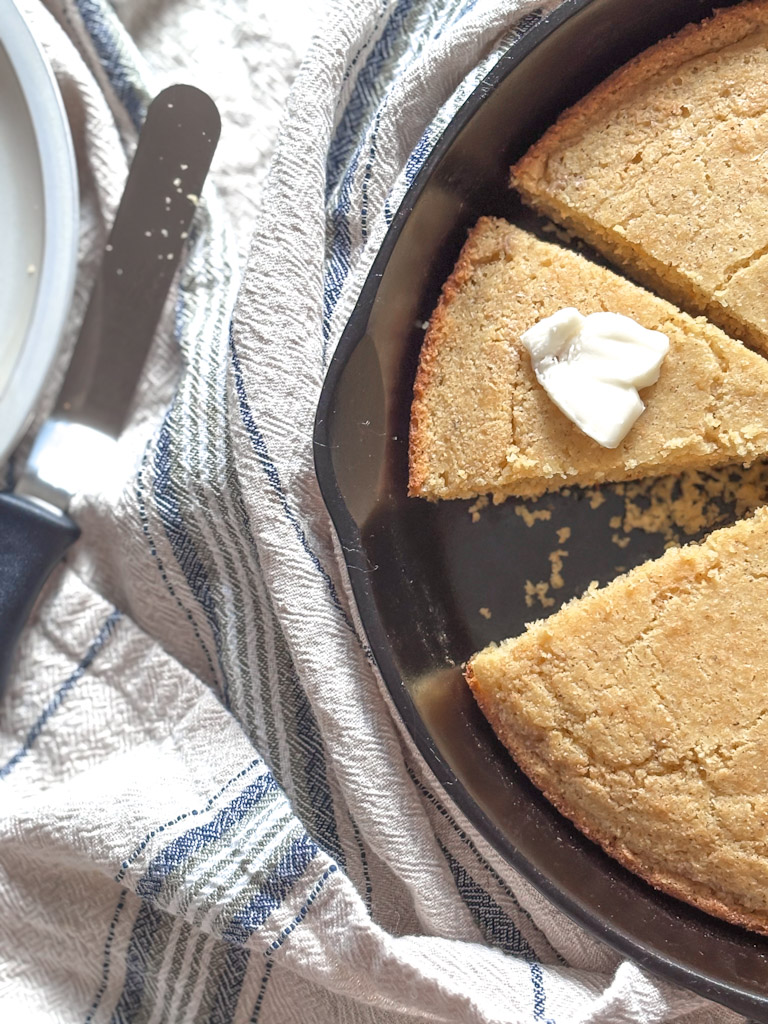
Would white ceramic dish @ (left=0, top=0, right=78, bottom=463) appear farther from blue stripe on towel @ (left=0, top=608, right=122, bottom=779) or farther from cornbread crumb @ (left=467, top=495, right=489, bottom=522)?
cornbread crumb @ (left=467, top=495, right=489, bottom=522)

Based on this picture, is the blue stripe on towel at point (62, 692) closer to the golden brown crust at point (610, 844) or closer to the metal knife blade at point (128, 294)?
the metal knife blade at point (128, 294)

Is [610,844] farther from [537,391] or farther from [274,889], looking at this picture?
[537,391]

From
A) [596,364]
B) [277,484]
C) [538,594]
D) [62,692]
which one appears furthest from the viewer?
[62,692]

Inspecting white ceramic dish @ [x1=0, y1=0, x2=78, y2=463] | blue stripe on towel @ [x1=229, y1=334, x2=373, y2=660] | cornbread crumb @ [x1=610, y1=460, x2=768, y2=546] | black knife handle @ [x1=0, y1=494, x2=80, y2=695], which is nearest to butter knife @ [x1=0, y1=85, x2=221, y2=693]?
black knife handle @ [x1=0, y1=494, x2=80, y2=695]

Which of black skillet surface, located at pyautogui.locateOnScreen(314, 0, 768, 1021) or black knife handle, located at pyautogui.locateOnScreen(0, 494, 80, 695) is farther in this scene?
black knife handle, located at pyautogui.locateOnScreen(0, 494, 80, 695)

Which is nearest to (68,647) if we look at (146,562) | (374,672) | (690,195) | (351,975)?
(146,562)

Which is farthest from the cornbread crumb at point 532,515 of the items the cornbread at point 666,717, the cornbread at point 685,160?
the cornbread at point 685,160

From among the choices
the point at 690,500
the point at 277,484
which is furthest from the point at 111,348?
the point at 690,500
